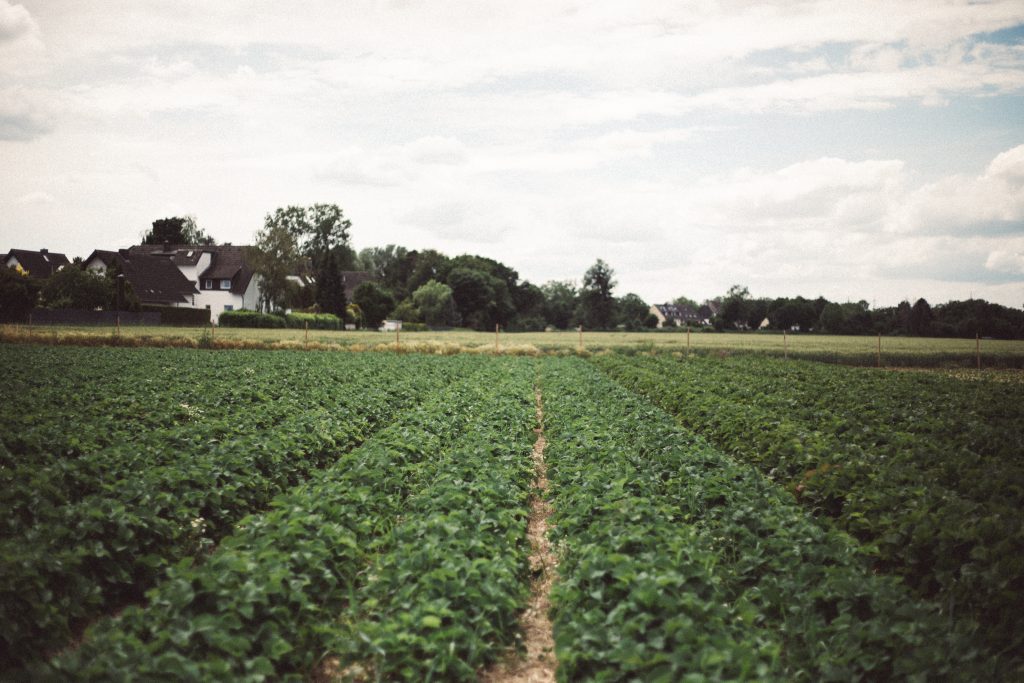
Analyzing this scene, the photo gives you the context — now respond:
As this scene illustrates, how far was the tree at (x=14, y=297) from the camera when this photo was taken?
44956 mm

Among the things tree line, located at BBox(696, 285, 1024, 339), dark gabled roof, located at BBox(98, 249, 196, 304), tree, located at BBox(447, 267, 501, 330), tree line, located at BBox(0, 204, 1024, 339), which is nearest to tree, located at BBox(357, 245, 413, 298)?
tree line, located at BBox(0, 204, 1024, 339)

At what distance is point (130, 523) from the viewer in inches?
252

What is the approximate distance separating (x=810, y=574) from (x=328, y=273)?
7496 centimetres

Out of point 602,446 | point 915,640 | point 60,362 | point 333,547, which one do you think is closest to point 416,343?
point 60,362

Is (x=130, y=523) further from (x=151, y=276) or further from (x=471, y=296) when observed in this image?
(x=471, y=296)

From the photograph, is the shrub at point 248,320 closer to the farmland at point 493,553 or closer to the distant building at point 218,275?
the distant building at point 218,275

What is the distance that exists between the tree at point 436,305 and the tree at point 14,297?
51.9 m

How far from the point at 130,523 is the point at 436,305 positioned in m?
88.5

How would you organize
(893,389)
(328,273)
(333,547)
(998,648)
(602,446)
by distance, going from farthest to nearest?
(328,273) → (893,389) → (602,446) → (333,547) → (998,648)

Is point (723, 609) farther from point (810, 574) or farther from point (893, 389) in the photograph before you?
point (893, 389)

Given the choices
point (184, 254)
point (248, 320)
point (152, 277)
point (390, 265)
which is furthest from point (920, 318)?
point (390, 265)

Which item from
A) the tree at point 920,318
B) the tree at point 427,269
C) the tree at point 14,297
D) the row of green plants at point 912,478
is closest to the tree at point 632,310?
the tree at point 427,269

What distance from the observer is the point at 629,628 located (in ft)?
15.0

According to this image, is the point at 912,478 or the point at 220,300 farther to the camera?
the point at 220,300
